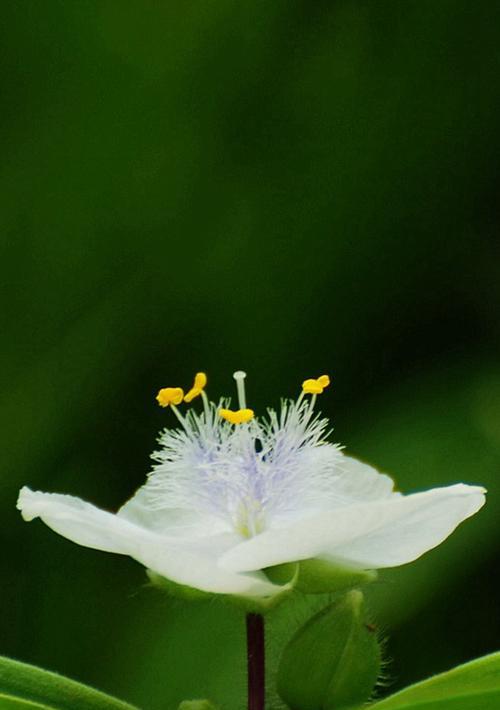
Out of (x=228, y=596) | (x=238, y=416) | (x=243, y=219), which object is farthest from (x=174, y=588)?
(x=243, y=219)

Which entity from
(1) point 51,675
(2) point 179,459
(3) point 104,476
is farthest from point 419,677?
(1) point 51,675

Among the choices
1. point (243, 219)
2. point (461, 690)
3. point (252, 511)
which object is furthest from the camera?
point (243, 219)

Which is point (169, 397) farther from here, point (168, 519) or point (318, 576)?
point (318, 576)

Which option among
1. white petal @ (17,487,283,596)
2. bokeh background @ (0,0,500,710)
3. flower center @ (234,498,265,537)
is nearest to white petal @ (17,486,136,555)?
white petal @ (17,487,283,596)

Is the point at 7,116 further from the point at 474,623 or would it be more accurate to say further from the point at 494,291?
the point at 474,623

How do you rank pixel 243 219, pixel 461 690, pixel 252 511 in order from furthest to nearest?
pixel 243 219 → pixel 252 511 → pixel 461 690

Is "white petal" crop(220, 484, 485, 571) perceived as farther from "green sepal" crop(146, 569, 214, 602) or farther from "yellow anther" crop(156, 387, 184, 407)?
"yellow anther" crop(156, 387, 184, 407)
